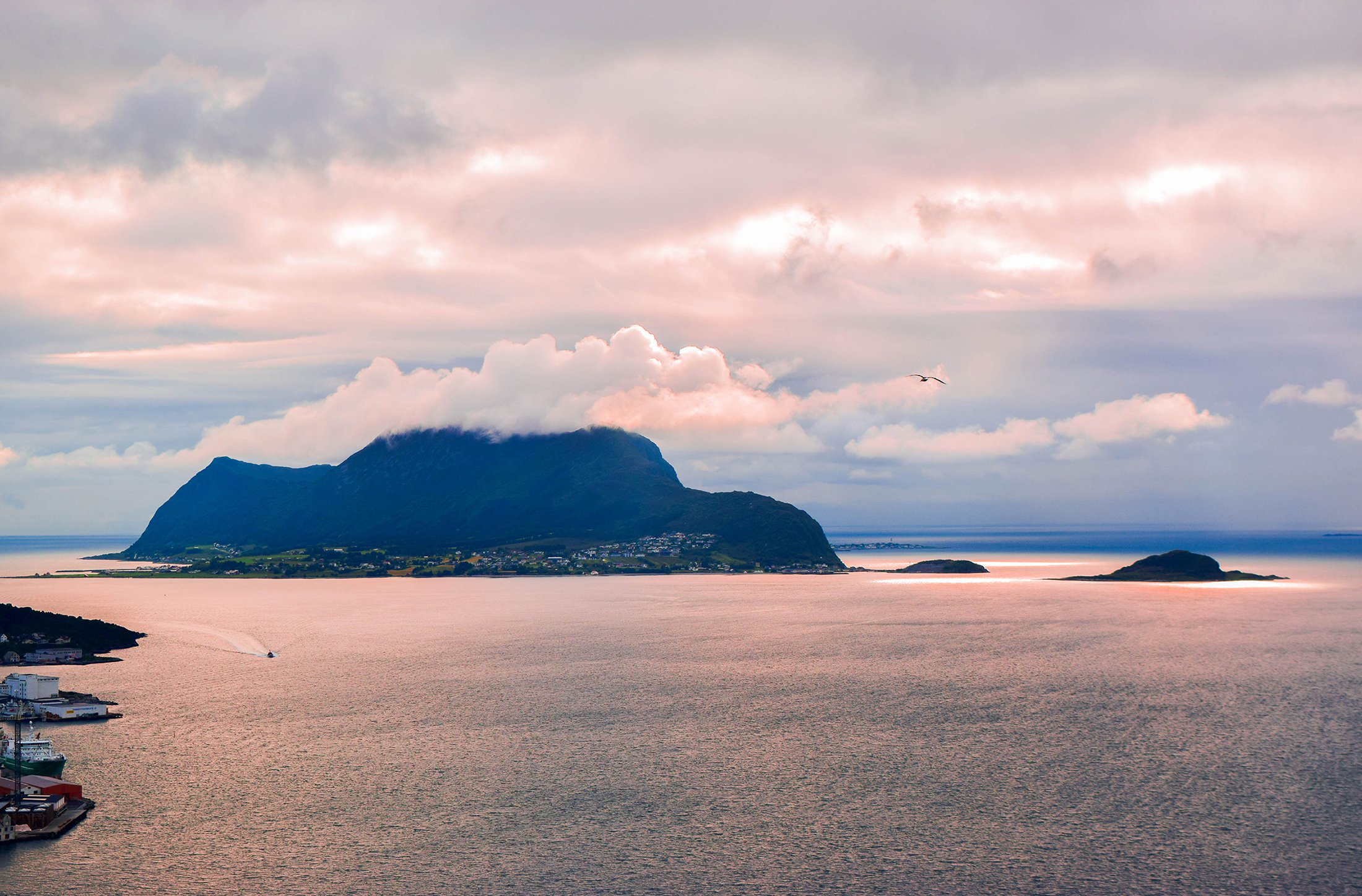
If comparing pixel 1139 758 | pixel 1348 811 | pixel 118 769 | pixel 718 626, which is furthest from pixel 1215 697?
pixel 118 769

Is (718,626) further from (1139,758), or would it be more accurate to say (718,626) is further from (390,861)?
(390,861)

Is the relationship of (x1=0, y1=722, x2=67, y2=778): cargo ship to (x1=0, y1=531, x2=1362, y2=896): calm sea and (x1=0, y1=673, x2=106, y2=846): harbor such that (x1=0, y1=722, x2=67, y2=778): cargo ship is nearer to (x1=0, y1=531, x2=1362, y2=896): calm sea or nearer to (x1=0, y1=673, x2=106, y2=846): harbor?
(x1=0, y1=673, x2=106, y2=846): harbor

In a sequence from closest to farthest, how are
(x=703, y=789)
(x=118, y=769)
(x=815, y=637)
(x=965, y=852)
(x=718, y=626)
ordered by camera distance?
(x=965, y=852) < (x=703, y=789) < (x=118, y=769) < (x=815, y=637) < (x=718, y=626)

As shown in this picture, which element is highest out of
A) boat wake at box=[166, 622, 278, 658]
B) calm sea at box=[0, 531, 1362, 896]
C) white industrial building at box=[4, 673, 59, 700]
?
white industrial building at box=[4, 673, 59, 700]

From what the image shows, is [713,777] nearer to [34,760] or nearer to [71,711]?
[34,760]

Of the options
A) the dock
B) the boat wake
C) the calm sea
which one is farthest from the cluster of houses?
the dock

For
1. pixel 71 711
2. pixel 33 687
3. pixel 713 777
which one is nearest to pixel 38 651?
pixel 33 687
